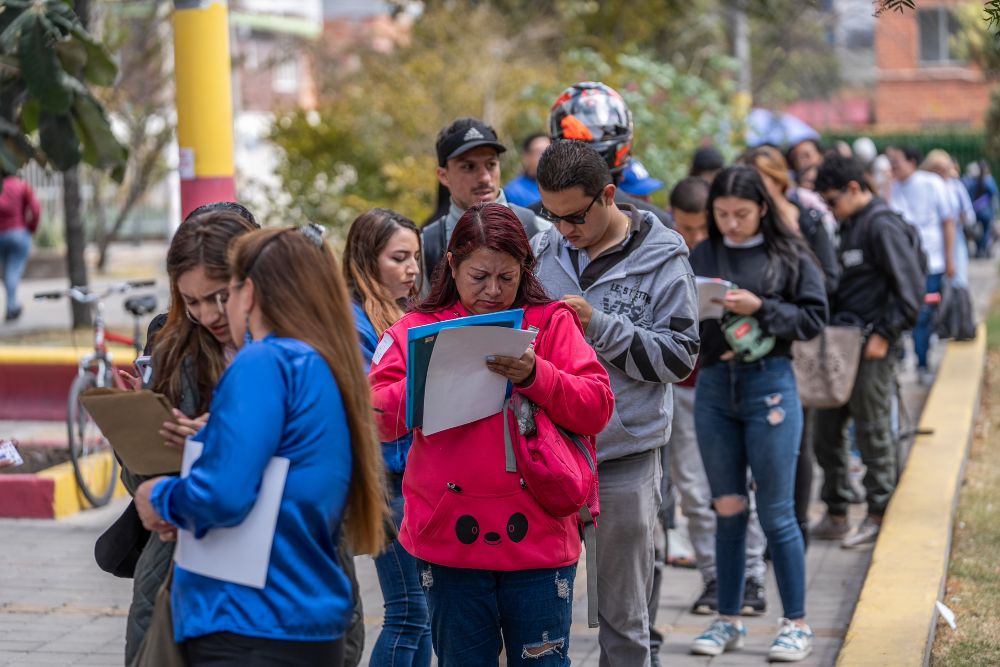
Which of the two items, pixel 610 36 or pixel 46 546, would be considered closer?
pixel 46 546

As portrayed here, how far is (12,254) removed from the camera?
16625mm

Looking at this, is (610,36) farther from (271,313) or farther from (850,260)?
(271,313)

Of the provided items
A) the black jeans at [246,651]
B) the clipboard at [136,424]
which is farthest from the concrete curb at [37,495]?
the black jeans at [246,651]

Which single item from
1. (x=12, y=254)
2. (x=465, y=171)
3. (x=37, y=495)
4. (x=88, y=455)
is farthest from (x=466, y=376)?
(x=12, y=254)

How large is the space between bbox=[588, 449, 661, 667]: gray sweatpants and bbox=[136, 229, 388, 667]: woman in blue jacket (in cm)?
150

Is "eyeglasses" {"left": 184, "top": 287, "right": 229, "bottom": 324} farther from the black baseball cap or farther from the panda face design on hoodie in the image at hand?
the black baseball cap

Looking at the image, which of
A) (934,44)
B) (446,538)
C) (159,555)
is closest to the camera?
(159,555)

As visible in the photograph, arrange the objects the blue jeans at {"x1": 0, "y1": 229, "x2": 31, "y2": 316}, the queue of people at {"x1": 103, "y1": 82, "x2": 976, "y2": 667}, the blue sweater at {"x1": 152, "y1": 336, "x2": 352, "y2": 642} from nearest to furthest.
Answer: the blue sweater at {"x1": 152, "y1": 336, "x2": 352, "y2": 642} → the queue of people at {"x1": 103, "y1": 82, "x2": 976, "y2": 667} → the blue jeans at {"x1": 0, "y1": 229, "x2": 31, "y2": 316}

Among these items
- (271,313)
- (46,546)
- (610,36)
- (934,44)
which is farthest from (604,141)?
(934,44)

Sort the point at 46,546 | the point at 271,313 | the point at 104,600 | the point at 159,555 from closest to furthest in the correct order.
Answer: the point at 271,313 → the point at 159,555 → the point at 104,600 → the point at 46,546

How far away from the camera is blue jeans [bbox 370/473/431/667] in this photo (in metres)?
4.64

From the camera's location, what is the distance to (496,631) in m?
4.02

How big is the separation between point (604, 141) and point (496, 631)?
224 cm

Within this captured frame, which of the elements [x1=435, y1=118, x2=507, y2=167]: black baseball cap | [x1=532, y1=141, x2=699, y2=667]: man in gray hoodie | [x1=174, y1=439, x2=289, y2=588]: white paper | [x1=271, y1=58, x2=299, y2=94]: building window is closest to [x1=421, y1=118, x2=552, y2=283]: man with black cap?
[x1=435, y1=118, x2=507, y2=167]: black baseball cap
